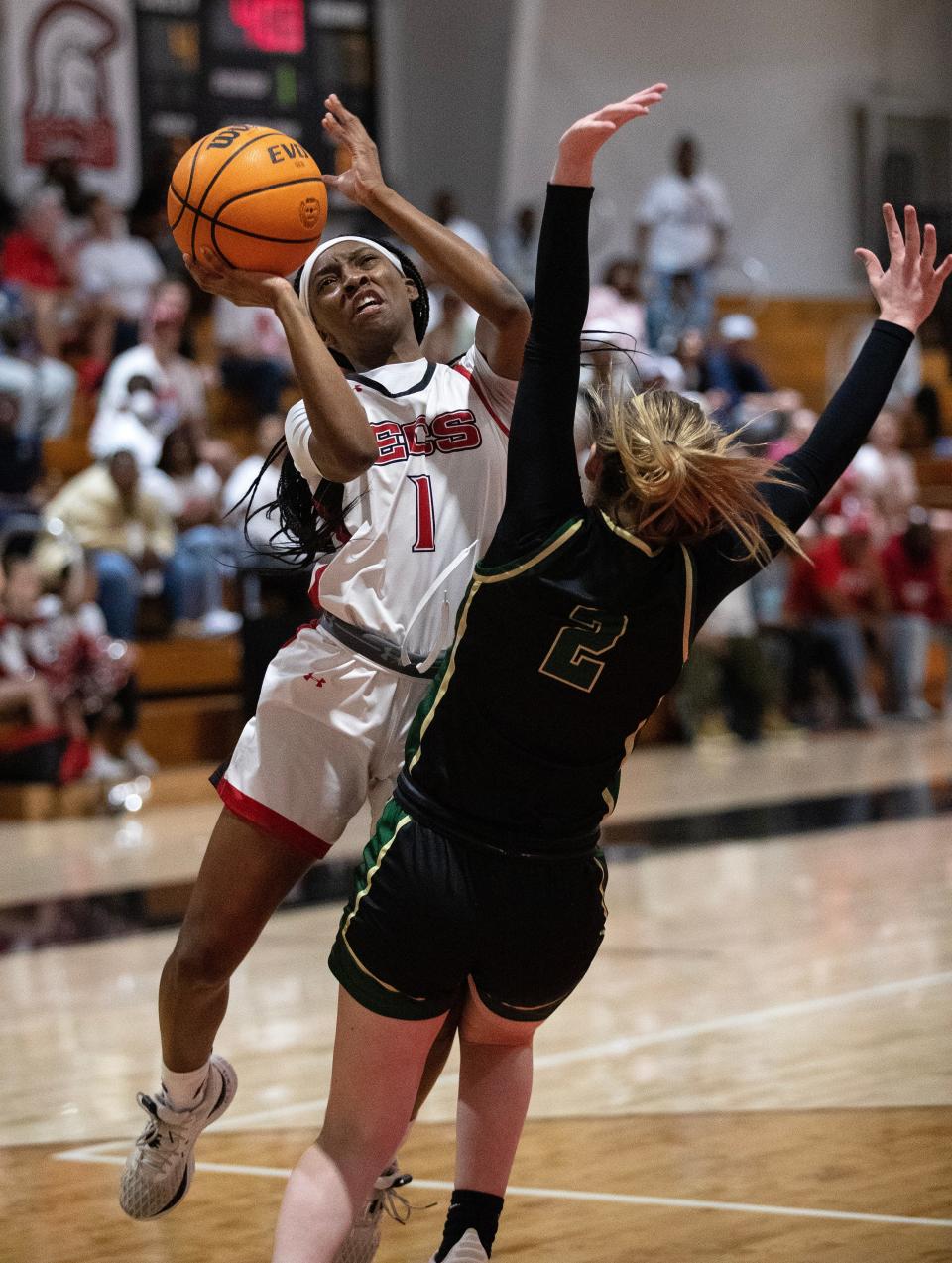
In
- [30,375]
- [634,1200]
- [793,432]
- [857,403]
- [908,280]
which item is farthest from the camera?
[793,432]

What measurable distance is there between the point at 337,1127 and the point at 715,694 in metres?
9.95

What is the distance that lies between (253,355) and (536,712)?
37.7 ft

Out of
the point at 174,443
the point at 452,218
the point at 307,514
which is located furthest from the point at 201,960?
the point at 452,218

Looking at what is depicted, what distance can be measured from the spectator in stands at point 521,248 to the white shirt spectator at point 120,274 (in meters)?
3.34

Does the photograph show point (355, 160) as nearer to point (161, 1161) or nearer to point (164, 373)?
point (161, 1161)

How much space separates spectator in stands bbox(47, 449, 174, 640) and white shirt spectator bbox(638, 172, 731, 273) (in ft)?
24.6

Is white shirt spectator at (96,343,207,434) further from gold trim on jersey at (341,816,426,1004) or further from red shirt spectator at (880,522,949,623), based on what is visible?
gold trim on jersey at (341,816,426,1004)

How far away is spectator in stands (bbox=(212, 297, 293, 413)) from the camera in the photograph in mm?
14000

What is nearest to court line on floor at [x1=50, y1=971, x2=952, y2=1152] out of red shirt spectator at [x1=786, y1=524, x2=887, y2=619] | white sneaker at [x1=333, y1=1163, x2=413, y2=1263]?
white sneaker at [x1=333, y1=1163, x2=413, y2=1263]

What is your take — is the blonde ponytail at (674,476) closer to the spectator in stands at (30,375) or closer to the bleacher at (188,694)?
the bleacher at (188,694)

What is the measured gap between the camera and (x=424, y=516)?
361cm

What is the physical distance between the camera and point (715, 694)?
1279 cm

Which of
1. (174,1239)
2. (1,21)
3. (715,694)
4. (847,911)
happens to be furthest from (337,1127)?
(1,21)

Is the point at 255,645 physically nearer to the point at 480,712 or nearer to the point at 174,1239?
the point at 174,1239
